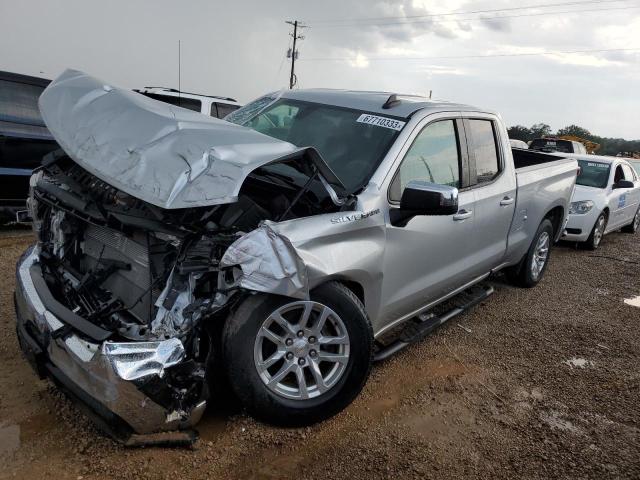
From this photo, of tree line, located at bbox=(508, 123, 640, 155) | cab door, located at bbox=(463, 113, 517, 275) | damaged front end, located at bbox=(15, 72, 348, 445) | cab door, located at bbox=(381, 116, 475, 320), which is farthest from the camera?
tree line, located at bbox=(508, 123, 640, 155)

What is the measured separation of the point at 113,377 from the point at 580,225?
25.8 ft

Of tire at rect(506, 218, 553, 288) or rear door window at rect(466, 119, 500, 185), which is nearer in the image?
rear door window at rect(466, 119, 500, 185)

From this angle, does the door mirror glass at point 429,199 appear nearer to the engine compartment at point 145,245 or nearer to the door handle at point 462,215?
the engine compartment at point 145,245

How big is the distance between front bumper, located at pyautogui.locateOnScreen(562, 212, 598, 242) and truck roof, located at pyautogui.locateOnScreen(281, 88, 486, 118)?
4800 millimetres

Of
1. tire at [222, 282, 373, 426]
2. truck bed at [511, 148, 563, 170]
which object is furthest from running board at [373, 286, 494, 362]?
truck bed at [511, 148, 563, 170]

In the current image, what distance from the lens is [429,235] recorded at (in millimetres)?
3473

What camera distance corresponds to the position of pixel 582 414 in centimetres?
337

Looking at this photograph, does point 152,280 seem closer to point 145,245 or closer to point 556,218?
point 145,245

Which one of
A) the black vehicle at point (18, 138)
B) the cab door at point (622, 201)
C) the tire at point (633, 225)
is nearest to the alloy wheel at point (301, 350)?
the black vehicle at point (18, 138)

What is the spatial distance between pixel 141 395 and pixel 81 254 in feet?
4.30

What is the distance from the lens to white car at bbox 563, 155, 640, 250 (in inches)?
324

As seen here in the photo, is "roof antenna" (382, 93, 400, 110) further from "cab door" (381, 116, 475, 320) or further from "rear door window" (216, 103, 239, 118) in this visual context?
"rear door window" (216, 103, 239, 118)

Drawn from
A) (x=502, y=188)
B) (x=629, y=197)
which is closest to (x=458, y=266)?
(x=502, y=188)

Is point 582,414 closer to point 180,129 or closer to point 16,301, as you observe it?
point 180,129
